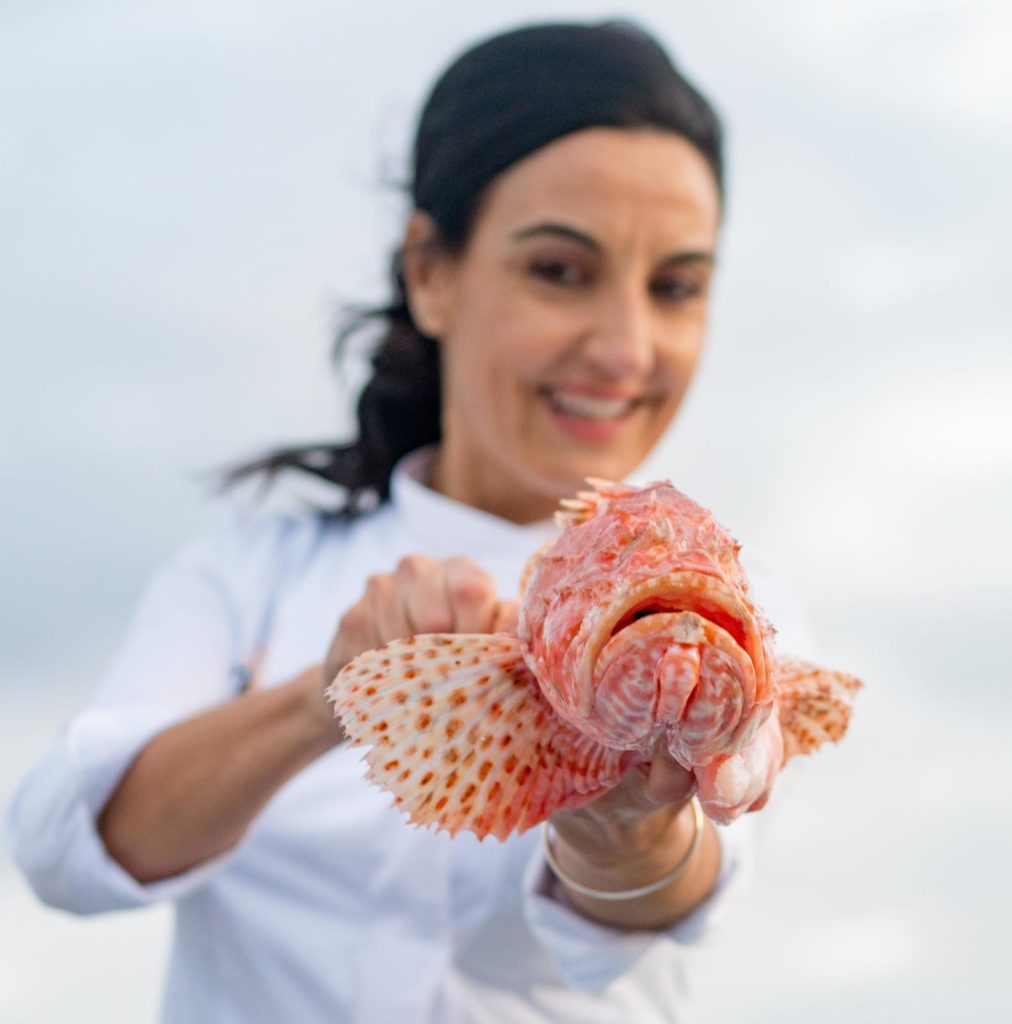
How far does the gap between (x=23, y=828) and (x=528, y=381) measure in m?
1.78

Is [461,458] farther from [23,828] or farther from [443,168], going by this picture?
[23,828]

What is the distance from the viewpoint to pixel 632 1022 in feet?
9.34

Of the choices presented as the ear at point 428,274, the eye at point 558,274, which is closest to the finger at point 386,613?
the eye at point 558,274

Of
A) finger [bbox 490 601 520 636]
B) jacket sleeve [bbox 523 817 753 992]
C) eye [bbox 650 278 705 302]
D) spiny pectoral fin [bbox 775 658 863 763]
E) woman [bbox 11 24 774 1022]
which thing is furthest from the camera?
eye [bbox 650 278 705 302]

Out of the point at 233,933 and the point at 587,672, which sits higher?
the point at 587,672

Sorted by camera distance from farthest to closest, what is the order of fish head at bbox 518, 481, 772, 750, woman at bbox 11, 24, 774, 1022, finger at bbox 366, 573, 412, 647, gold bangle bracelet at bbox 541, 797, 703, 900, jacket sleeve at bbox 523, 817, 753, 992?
woman at bbox 11, 24, 774, 1022 < jacket sleeve at bbox 523, 817, 753, 992 < gold bangle bracelet at bbox 541, 797, 703, 900 < finger at bbox 366, 573, 412, 647 < fish head at bbox 518, 481, 772, 750

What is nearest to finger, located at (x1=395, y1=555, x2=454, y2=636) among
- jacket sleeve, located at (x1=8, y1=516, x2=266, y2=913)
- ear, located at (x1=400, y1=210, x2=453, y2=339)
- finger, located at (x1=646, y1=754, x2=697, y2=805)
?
finger, located at (x1=646, y1=754, x2=697, y2=805)

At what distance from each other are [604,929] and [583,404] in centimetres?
153

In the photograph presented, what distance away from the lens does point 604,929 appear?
86.6 inches

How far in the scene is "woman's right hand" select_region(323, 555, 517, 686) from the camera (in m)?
1.74

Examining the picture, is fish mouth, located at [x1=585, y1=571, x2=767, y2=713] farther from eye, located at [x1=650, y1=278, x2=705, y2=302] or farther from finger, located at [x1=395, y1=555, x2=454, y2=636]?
eye, located at [x1=650, y1=278, x2=705, y2=302]

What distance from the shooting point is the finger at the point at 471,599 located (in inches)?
68.2

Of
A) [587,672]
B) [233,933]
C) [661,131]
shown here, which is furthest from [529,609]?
[661,131]

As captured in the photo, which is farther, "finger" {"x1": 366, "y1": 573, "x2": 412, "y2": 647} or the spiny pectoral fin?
"finger" {"x1": 366, "y1": 573, "x2": 412, "y2": 647}
